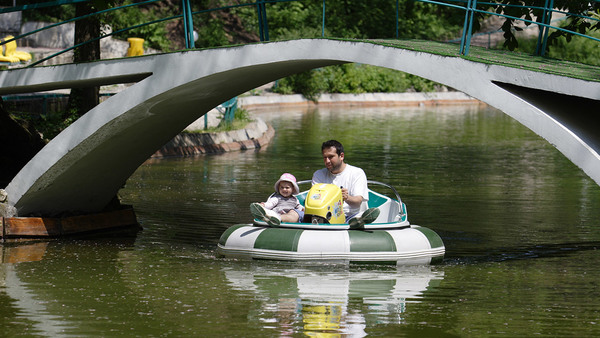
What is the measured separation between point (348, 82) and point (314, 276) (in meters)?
35.3

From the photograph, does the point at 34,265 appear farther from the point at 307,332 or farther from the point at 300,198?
the point at 307,332

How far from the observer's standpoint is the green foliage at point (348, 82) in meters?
44.1

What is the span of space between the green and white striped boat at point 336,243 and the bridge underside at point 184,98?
73.0 inches

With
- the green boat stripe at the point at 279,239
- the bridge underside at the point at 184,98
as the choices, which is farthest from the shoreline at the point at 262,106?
the green boat stripe at the point at 279,239

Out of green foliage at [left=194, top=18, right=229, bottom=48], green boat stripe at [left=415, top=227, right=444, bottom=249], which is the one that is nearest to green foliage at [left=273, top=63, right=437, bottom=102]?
green foliage at [left=194, top=18, right=229, bottom=48]

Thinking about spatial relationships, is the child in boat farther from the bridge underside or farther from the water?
the bridge underside

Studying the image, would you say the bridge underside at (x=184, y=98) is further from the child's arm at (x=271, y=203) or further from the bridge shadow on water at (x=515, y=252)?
the bridge shadow on water at (x=515, y=252)

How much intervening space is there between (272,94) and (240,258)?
3093 cm

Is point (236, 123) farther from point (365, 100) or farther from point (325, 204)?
point (325, 204)

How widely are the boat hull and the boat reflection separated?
5.7 inches

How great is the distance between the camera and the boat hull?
11.8 meters

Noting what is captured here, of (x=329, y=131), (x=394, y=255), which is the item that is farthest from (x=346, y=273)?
(x=329, y=131)

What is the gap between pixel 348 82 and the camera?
152 feet

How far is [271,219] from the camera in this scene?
12.1 meters
